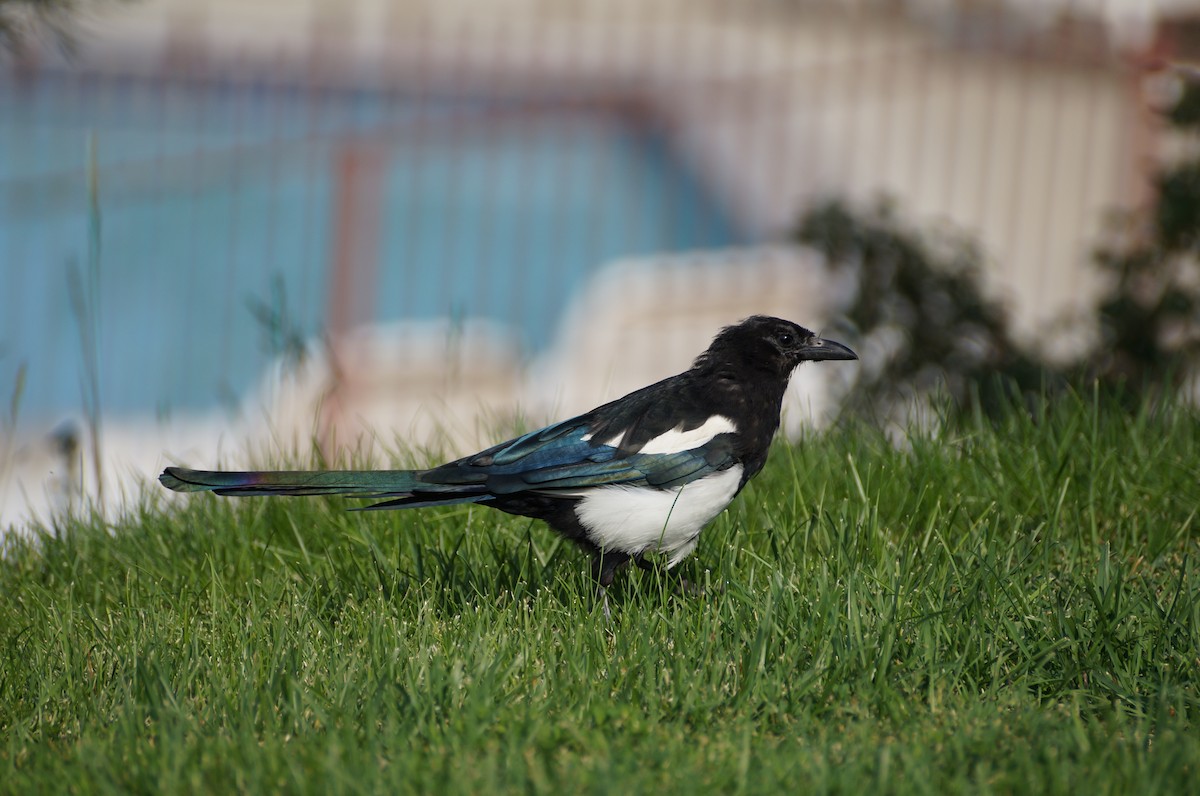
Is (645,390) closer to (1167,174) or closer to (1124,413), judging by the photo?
(1124,413)

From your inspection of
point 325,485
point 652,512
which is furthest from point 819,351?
point 325,485

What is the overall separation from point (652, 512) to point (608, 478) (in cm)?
16

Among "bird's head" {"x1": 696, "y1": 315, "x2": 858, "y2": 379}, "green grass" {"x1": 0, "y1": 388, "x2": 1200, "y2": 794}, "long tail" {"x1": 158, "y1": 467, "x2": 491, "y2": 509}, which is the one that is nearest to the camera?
"green grass" {"x1": 0, "y1": 388, "x2": 1200, "y2": 794}

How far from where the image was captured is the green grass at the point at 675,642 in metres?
2.82

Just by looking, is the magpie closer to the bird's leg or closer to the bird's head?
the bird's leg

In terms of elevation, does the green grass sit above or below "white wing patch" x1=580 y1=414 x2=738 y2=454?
below

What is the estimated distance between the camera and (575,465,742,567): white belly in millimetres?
3875

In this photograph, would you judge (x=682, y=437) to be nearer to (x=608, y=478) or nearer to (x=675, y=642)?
(x=608, y=478)

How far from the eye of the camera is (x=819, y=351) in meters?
4.34

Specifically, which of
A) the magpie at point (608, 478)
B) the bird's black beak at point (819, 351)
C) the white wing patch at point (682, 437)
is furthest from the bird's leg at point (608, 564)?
the bird's black beak at point (819, 351)

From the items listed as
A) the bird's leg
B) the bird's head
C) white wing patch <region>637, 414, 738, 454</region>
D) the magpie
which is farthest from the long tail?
the bird's head

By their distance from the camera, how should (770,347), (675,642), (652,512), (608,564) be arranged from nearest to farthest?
(675,642) < (652,512) < (608,564) < (770,347)

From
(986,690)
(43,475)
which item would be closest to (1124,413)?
(986,690)

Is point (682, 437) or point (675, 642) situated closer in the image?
point (675, 642)
